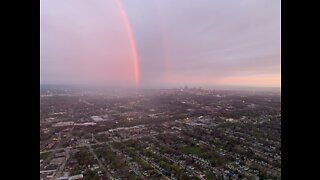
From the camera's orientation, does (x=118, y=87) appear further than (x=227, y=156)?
Yes

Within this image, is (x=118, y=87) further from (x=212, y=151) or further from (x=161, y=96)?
(x=212, y=151)

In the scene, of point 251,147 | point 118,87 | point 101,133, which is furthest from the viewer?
point 118,87

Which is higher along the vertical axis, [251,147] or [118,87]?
[118,87]
